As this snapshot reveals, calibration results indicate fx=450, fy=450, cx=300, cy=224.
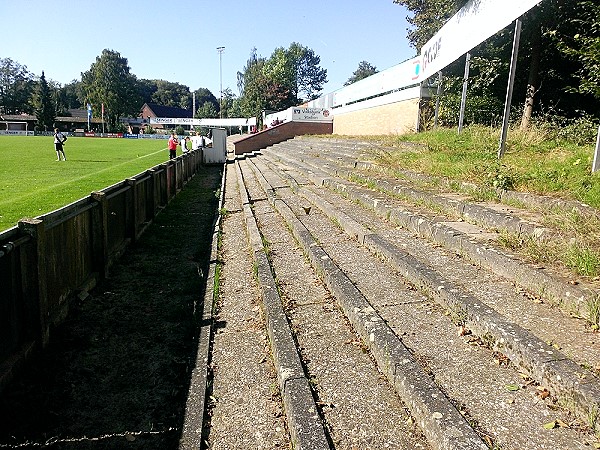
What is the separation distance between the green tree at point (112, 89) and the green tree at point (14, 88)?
49.6ft

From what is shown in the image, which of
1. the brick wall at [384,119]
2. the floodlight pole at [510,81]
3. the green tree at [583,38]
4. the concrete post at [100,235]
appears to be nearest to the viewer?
the concrete post at [100,235]

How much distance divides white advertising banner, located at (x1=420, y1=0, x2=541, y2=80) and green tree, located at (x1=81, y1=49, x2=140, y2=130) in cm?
9678

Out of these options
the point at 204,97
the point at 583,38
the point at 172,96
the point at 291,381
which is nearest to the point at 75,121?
the point at 172,96

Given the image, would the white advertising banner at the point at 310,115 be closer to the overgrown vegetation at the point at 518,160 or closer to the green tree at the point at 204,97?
the overgrown vegetation at the point at 518,160

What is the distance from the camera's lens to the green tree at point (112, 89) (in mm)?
100438

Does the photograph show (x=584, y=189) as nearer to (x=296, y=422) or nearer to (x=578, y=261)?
(x=578, y=261)

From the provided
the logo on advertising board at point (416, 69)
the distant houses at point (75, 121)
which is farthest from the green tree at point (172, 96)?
the logo on advertising board at point (416, 69)

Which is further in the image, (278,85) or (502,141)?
(278,85)

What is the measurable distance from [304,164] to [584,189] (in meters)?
10.1

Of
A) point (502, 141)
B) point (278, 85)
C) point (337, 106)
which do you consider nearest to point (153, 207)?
point (502, 141)

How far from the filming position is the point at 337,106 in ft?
103

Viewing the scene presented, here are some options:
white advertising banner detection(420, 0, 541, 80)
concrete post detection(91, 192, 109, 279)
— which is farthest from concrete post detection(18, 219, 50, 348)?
white advertising banner detection(420, 0, 541, 80)

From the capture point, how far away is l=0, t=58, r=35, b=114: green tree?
106938mm

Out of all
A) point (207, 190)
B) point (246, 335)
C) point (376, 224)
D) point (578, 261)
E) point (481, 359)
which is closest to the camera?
point (481, 359)
